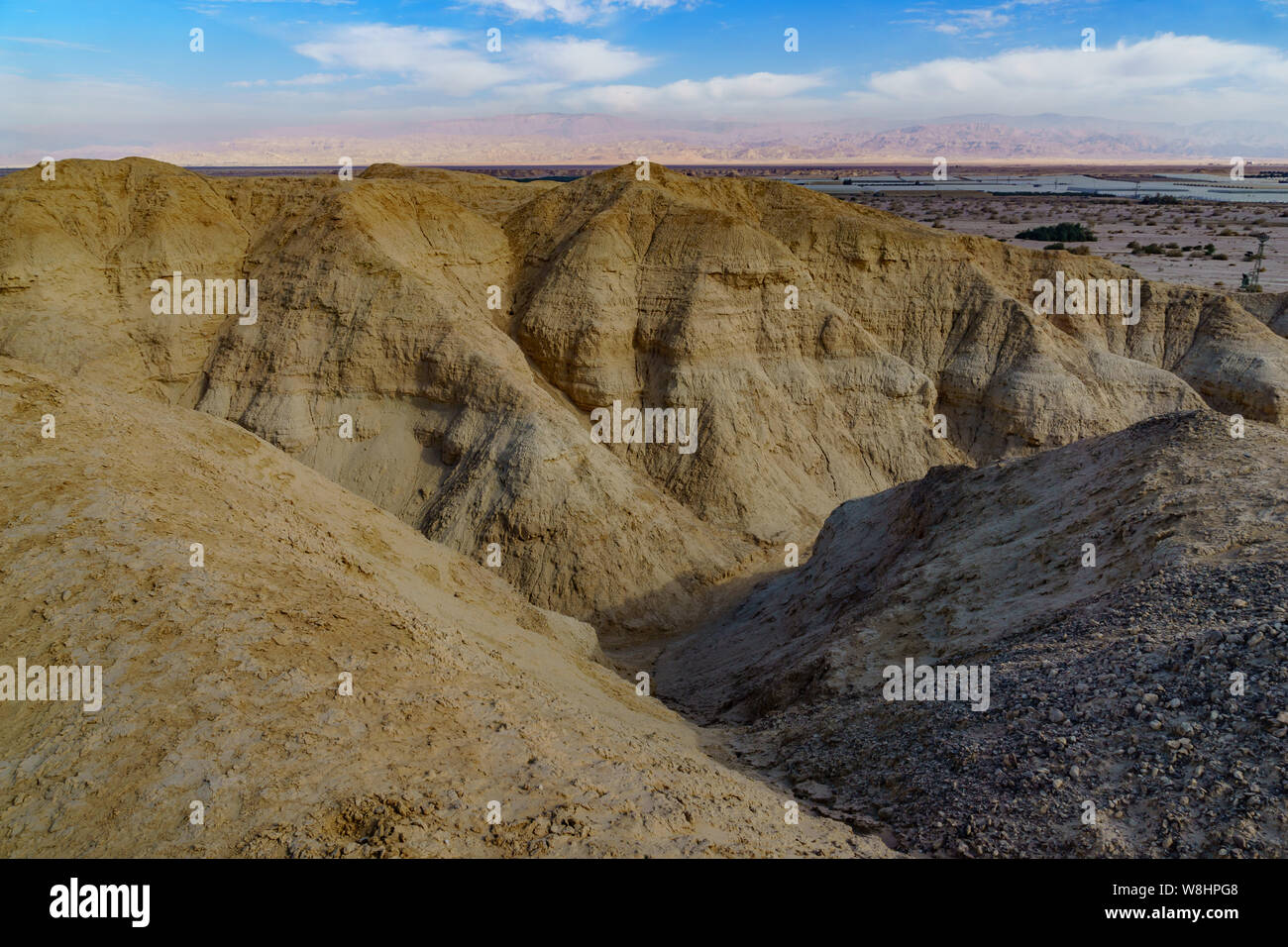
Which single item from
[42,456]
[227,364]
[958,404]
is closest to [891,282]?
[958,404]

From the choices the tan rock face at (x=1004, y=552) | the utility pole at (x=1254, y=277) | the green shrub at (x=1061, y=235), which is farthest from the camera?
the green shrub at (x=1061, y=235)

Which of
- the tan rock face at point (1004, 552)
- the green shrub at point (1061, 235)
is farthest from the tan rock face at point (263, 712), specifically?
the green shrub at point (1061, 235)

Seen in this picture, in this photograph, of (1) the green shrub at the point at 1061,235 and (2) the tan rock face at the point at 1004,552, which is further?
(1) the green shrub at the point at 1061,235

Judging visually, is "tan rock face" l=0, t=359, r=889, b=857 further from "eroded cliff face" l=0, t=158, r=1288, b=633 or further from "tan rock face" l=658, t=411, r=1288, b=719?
"eroded cliff face" l=0, t=158, r=1288, b=633

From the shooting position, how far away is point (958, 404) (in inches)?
1196

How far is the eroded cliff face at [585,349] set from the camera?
21.7 m

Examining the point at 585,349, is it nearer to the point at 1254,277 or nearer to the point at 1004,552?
the point at 1004,552

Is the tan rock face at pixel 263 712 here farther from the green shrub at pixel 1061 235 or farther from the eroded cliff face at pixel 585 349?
the green shrub at pixel 1061 235

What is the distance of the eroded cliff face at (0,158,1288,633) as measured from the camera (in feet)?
71.3

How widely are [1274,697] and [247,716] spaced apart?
370 inches

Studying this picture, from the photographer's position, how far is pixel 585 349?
25172mm

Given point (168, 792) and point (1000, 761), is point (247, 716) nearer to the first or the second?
point (168, 792)

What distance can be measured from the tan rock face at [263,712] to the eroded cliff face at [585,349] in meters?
9.74

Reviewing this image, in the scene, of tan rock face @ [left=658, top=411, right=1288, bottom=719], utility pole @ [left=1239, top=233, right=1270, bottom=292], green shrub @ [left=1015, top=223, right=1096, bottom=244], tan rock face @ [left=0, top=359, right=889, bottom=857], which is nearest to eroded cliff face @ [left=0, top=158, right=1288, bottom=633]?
tan rock face @ [left=658, top=411, right=1288, bottom=719]
